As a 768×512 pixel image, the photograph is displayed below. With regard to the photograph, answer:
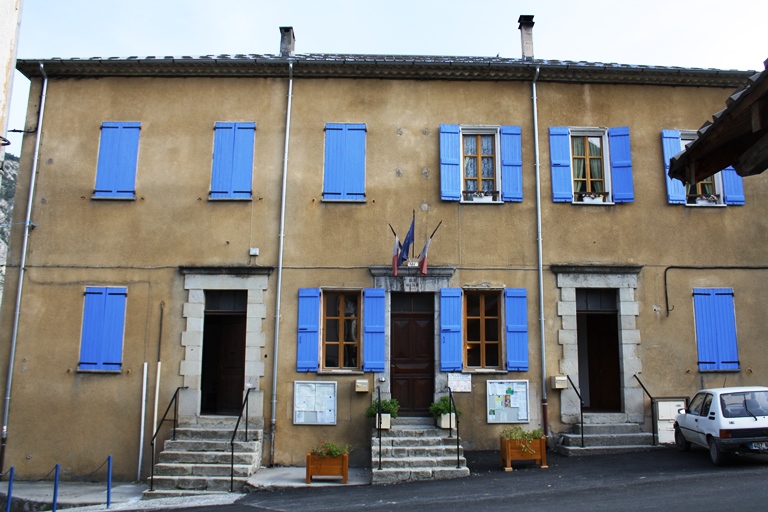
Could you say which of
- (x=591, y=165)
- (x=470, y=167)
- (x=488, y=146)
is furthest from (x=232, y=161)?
(x=591, y=165)

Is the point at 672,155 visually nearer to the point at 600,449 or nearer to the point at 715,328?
the point at 715,328

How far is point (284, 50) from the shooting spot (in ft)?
41.3

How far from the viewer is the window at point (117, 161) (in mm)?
11438

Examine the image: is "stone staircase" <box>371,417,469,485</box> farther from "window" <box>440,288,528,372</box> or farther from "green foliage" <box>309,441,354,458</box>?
"window" <box>440,288,528,372</box>

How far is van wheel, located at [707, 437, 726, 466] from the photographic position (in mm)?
9164

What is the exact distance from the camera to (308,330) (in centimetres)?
1095

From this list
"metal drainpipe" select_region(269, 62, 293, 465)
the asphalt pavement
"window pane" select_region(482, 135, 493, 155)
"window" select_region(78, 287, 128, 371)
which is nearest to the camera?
the asphalt pavement

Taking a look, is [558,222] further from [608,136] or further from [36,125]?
[36,125]

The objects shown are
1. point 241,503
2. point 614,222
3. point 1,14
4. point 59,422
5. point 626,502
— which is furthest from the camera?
point 614,222

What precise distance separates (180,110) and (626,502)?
9.70 m

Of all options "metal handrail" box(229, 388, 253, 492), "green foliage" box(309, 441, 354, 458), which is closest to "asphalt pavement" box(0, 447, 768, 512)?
"metal handrail" box(229, 388, 253, 492)

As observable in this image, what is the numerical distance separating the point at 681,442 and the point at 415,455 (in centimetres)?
445

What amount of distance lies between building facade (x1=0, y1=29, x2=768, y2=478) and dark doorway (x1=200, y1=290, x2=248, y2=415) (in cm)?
4

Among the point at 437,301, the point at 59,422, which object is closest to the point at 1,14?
the point at 59,422
